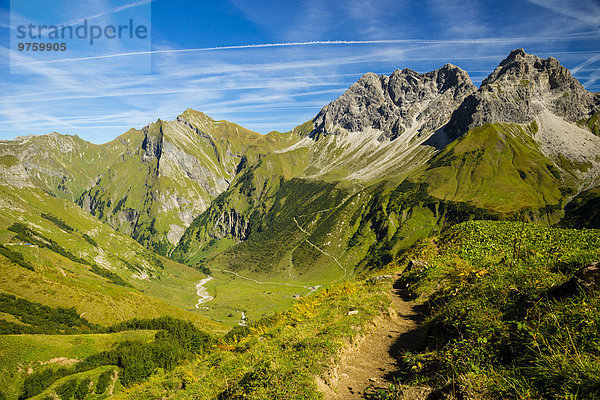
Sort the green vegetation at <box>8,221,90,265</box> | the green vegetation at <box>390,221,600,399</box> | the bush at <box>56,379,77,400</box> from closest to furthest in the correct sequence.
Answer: the green vegetation at <box>390,221,600,399</box> → the bush at <box>56,379,77,400</box> → the green vegetation at <box>8,221,90,265</box>

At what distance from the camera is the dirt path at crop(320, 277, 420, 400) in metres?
9.86

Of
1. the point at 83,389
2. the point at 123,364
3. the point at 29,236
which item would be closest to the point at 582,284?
the point at 83,389

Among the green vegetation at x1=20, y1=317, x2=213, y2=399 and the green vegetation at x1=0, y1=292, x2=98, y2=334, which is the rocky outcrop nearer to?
the green vegetation at x1=20, y1=317, x2=213, y2=399

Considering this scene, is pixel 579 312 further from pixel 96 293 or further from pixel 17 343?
pixel 96 293

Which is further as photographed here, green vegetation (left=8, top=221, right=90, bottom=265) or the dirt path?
green vegetation (left=8, top=221, right=90, bottom=265)

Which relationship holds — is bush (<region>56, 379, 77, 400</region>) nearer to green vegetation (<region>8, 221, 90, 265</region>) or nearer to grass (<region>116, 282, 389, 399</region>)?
grass (<region>116, 282, 389, 399</region>)

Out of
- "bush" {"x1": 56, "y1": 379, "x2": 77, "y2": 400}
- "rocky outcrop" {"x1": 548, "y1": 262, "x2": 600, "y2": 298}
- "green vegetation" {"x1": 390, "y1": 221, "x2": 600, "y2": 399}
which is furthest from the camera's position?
"bush" {"x1": 56, "y1": 379, "x2": 77, "y2": 400}

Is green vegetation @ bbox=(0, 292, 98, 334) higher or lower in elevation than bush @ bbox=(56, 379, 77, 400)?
lower

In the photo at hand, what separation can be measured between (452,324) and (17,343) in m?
83.9

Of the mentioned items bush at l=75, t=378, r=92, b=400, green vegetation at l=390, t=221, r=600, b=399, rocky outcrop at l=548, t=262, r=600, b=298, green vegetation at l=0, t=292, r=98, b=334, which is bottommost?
green vegetation at l=0, t=292, r=98, b=334

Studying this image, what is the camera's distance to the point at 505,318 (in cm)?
866

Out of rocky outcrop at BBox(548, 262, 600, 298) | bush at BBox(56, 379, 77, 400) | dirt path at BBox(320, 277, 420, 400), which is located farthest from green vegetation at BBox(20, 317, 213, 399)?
rocky outcrop at BBox(548, 262, 600, 298)

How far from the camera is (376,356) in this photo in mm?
12383

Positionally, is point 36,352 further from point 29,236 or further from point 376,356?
point 29,236
